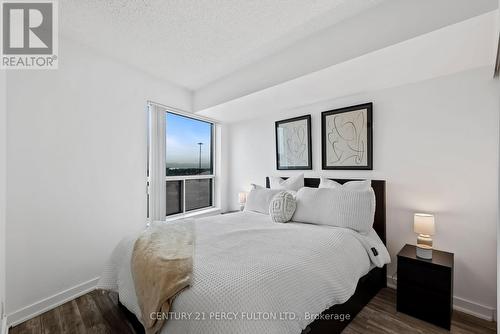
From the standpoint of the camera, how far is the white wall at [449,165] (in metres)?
1.90

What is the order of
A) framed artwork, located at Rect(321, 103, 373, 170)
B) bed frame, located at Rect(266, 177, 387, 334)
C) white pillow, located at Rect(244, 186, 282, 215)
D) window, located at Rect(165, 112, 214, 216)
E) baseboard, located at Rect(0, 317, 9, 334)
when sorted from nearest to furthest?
bed frame, located at Rect(266, 177, 387, 334)
baseboard, located at Rect(0, 317, 9, 334)
framed artwork, located at Rect(321, 103, 373, 170)
white pillow, located at Rect(244, 186, 282, 215)
window, located at Rect(165, 112, 214, 216)

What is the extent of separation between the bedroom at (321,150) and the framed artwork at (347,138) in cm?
2

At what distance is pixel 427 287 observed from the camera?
6.02 feet

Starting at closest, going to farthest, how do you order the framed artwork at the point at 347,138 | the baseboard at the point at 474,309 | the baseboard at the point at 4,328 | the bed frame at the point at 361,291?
the bed frame at the point at 361,291 < the baseboard at the point at 4,328 < the baseboard at the point at 474,309 < the framed artwork at the point at 347,138

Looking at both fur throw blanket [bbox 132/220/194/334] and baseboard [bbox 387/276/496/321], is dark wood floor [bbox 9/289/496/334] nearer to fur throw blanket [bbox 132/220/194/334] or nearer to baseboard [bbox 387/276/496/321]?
baseboard [bbox 387/276/496/321]

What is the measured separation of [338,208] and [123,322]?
7.20 ft

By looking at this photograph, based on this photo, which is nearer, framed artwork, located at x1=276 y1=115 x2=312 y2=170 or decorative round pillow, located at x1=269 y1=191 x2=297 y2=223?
decorative round pillow, located at x1=269 y1=191 x2=297 y2=223

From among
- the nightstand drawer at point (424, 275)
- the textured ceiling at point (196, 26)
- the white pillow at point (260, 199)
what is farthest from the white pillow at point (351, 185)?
the textured ceiling at point (196, 26)

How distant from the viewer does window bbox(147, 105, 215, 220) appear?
3035 mm

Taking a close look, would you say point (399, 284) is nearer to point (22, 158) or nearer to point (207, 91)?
point (207, 91)

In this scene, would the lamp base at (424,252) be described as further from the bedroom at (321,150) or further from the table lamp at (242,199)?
the table lamp at (242,199)

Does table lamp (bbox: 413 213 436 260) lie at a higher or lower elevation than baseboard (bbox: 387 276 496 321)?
higher

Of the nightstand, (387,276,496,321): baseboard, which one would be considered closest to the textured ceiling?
the nightstand

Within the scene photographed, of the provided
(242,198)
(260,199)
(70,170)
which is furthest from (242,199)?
(70,170)
